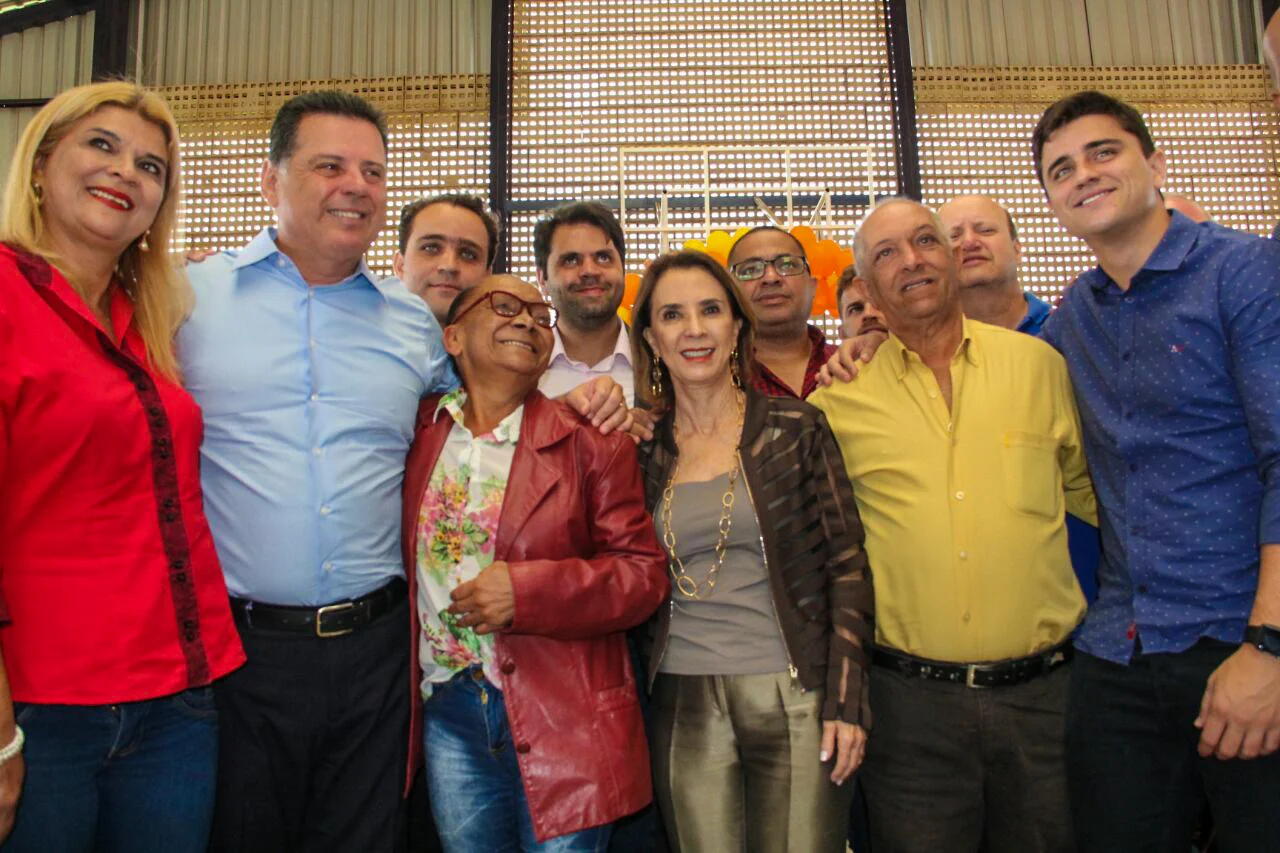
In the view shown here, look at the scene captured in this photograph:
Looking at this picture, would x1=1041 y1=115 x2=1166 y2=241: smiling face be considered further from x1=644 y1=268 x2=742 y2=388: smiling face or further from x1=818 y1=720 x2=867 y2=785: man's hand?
x1=818 y1=720 x2=867 y2=785: man's hand

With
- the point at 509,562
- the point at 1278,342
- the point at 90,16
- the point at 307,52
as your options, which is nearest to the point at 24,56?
the point at 90,16

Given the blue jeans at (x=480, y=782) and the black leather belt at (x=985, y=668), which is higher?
the black leather belt at (x=985, y=668)

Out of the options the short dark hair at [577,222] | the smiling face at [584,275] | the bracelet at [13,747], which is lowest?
the bracelet at [13,747]

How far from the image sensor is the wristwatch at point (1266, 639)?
179cm

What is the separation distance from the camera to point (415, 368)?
249cm

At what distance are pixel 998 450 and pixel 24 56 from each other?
11905mm

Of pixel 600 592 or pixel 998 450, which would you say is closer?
pixel 600 592

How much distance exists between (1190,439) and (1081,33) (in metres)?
9.65

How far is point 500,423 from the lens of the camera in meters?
2.32

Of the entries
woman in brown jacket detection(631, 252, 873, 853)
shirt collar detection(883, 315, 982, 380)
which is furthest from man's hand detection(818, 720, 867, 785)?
shirt collar detection(883, 315, 982, 380)

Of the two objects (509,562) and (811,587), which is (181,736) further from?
(811,587)

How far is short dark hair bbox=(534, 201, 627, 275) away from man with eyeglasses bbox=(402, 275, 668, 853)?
1.23 meters

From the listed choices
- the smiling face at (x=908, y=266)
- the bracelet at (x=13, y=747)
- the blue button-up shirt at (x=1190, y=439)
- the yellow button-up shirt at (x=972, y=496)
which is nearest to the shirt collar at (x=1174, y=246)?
the blue button-up shirt at (x=1190, y=439)

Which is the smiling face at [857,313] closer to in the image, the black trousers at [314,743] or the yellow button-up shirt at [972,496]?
the yellow button-up shirt at [972,496]
